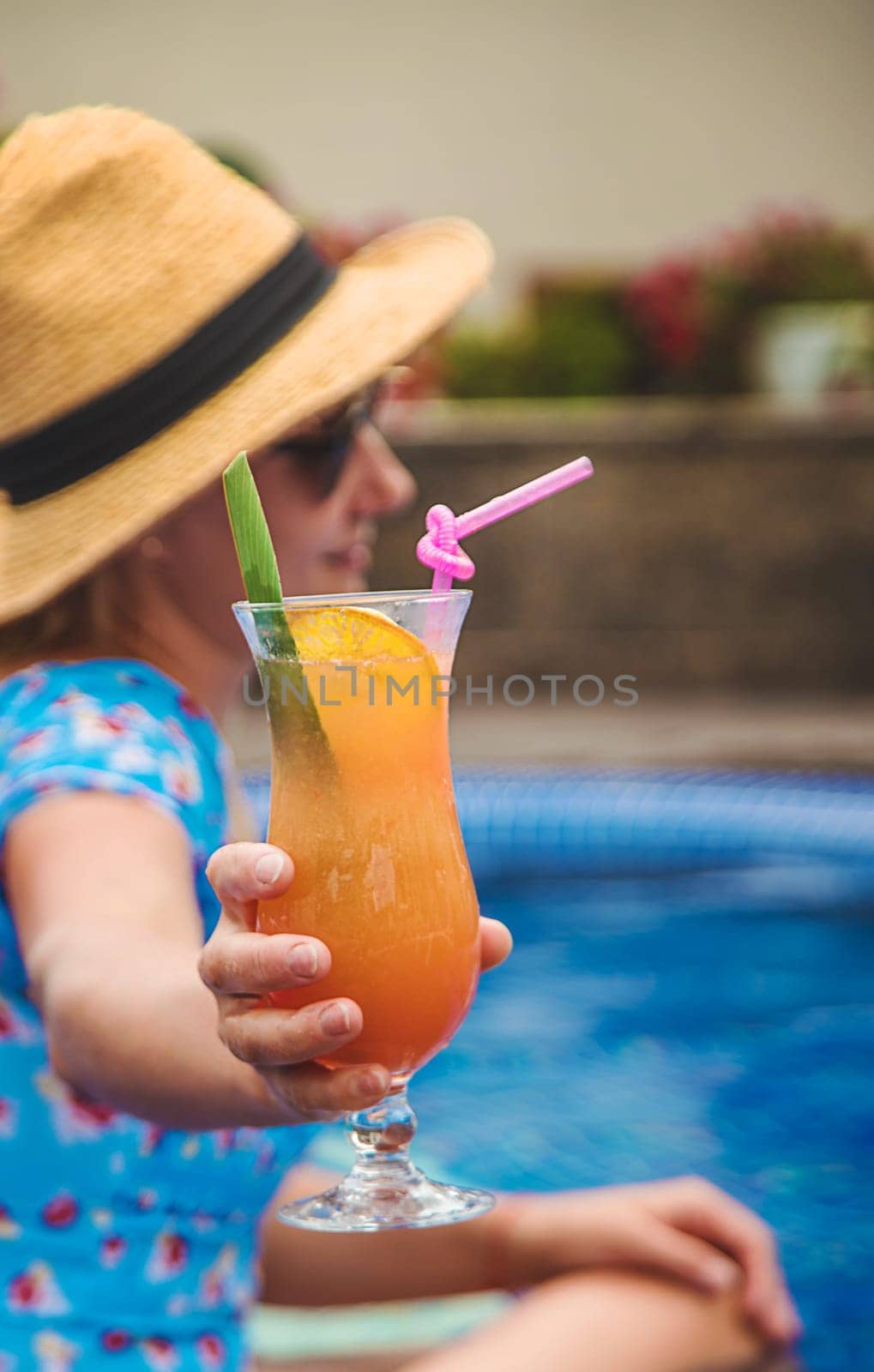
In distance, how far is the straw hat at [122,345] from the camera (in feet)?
5.22

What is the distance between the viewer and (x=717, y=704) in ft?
30.1

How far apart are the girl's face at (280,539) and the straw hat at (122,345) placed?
0.25 feet

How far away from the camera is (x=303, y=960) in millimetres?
972

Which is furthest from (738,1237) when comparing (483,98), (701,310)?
(483,98)

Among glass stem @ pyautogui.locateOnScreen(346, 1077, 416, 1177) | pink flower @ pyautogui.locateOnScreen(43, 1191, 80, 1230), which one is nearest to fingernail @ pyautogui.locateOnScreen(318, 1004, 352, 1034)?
glass stem @ pyautogui.locateOnScreen(346, 1077, 416, 1177)

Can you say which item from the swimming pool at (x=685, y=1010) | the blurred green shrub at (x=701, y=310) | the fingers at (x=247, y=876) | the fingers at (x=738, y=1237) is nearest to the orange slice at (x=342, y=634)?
the fingers at (x=247, y=876)

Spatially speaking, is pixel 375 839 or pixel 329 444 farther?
pixel 329 444

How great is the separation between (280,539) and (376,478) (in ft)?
0.52

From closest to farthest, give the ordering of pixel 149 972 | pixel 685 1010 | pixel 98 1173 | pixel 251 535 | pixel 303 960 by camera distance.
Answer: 1. pixel 303 960
2. pixel 251 535
3. pixel 149 972
4. pixel 98 1173
5. pixel 685 1010

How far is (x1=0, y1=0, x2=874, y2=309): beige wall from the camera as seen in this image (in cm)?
1524

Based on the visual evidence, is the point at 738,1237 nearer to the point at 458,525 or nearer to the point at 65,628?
the point at 65,628

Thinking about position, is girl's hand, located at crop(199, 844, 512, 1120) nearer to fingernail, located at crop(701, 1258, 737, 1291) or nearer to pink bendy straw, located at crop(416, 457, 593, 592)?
pink bendy straw, located at crop(416, 457, 593, 592)

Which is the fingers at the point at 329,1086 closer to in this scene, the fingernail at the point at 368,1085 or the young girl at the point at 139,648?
the fingernail at the point at 368,1085

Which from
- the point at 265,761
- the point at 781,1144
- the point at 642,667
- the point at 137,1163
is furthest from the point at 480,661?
the point at 137,1163
